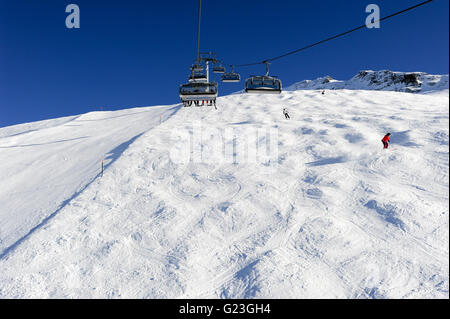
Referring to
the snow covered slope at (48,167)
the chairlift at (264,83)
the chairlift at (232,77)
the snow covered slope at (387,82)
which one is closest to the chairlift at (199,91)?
the chairlift at (264,83)

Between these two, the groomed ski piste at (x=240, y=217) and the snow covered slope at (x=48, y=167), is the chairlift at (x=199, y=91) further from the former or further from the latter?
the snow covered slope at (x=48, y=167)

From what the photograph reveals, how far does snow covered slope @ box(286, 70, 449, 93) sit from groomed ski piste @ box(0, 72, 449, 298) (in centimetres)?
8557

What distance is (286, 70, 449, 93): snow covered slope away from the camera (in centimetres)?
8069

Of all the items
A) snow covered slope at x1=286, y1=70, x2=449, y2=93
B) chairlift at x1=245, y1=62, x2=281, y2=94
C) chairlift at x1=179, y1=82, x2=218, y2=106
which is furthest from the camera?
snow covered slope at x1=286, y1=70, x2=449, y2=93

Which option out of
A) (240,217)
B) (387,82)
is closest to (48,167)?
(240,217)

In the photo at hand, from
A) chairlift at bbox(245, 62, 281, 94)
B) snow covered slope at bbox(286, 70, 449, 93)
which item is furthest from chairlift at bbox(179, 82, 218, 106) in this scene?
snow covered slope at bbox(286, 70, 449, 93)

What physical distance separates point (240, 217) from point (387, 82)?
11131 cm

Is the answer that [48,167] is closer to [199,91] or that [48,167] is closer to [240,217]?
[199,91]

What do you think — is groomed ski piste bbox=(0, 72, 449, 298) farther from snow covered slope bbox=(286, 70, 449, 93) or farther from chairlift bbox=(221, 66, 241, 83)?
snow covered slope bbox=(286, 70, 449, 93)

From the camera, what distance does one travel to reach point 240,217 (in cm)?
762

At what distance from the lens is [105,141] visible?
55.5ft

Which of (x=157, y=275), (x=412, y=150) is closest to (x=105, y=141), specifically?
(x=157, y=275)
